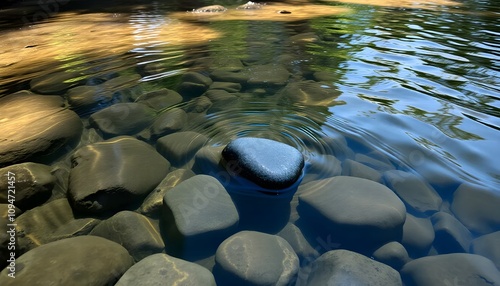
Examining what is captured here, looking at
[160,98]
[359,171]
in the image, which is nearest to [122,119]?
[160,98]

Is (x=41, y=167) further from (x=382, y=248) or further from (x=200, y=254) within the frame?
(x=382, y=248)

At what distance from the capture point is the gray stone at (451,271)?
71.9 inches

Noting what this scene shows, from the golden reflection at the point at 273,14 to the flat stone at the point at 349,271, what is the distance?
26.6 ft

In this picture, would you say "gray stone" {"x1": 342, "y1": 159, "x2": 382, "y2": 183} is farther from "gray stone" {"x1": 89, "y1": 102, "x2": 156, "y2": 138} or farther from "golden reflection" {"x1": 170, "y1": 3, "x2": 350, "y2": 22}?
"golden reflection" {"x1": 170, "y1": 3, "x2": 350, "y2": 22}

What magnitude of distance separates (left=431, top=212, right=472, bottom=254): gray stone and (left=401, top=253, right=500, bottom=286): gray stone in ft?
0.38

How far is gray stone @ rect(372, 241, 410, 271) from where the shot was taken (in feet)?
6.70

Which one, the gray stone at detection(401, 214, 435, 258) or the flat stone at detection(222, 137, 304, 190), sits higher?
the flat stone at detection(222, 137, 304, 190)

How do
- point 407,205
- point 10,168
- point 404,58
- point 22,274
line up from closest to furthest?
point 22,274, point 407,205, point 10,168, point 404,58

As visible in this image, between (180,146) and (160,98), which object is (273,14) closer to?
(160,98)

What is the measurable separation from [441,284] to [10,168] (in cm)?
312

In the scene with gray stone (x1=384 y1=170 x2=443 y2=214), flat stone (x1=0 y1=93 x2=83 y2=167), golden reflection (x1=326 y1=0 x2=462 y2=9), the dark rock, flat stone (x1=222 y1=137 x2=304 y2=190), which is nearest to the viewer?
gray stone (x1=384 y1=170 x2=443 y2=214)

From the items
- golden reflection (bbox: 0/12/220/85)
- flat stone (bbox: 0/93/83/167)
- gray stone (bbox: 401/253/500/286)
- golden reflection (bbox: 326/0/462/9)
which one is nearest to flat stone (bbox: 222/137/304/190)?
gray stone (bbox: 401/253/500/286)

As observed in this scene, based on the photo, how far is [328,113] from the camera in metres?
3.63

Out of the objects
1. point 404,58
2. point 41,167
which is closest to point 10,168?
point 41,167
